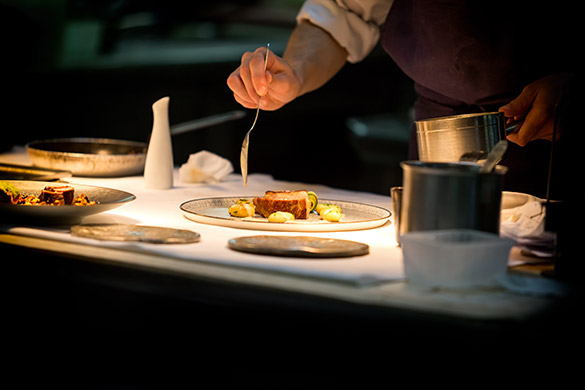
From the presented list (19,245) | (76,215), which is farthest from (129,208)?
(19,245)

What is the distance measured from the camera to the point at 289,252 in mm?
1193

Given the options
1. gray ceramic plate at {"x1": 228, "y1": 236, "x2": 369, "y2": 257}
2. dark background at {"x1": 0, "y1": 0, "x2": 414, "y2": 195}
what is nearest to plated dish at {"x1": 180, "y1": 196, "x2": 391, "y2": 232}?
gray ceramic plate at {"x1": 228, "y1": 236, "x2": 369, "y2": 257}

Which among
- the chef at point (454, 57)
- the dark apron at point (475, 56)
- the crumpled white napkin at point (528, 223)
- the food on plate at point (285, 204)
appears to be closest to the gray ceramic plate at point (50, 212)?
the food on plate at point (285, 204)

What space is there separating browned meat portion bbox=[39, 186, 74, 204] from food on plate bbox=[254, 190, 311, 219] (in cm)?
37

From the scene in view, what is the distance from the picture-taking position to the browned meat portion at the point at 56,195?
1439 millimetres

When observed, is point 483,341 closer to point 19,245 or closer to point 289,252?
point 289,252

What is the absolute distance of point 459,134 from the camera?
1.40 m

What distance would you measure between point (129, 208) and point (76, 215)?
0.89ft

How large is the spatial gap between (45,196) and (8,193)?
71 mm

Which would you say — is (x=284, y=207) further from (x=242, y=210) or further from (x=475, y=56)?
(x=475, y=56)

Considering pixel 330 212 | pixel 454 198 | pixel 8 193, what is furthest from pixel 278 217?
pixel 8 193

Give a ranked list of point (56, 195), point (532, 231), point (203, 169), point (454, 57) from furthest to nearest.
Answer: point (203, 169) → point (454, 57) → point (56, 195) → point (532, 231)

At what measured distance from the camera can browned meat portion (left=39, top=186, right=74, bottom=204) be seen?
1439mm

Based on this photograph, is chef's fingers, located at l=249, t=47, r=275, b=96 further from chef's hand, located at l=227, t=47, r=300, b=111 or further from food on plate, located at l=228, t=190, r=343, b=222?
food on plate, located at l=228, t=190, r=343, b=222
